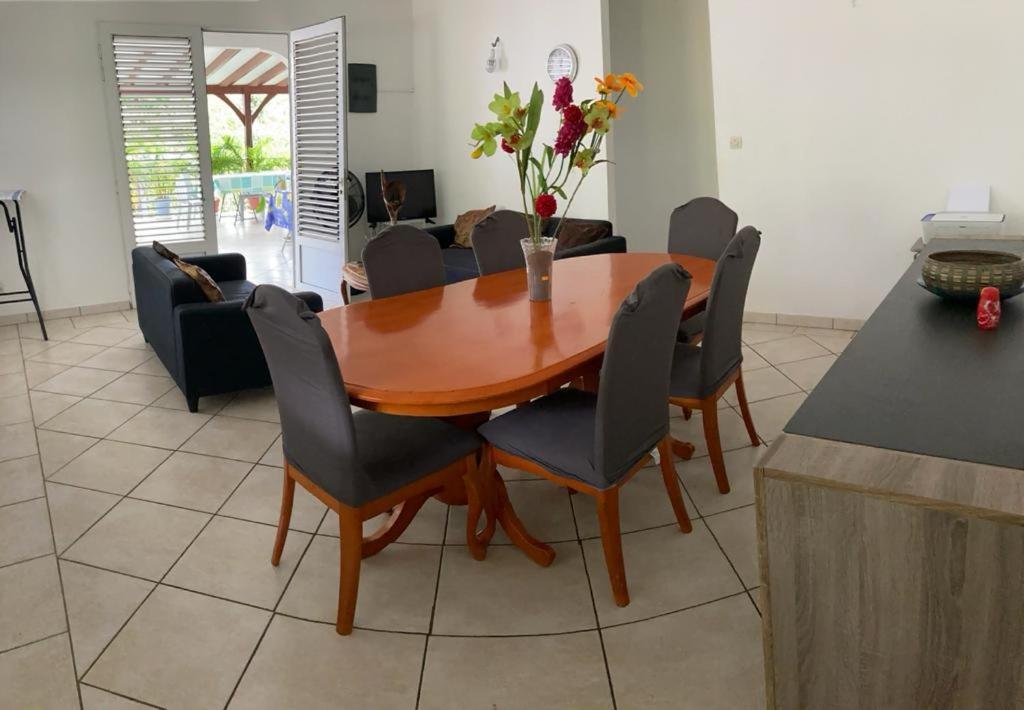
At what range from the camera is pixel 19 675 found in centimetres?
208

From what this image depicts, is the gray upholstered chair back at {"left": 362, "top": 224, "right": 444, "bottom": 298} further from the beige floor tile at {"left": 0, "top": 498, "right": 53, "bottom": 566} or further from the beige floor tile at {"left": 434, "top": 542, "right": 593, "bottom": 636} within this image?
the beige floor tile at {"left": 0, "top": 498, "right": 53, "bottom": 566}

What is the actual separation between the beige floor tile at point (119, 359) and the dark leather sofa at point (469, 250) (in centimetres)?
194

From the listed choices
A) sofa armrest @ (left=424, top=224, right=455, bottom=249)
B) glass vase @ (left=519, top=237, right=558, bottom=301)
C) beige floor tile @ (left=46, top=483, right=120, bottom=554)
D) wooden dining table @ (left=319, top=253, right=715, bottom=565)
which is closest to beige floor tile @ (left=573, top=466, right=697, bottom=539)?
wooden dining table @ (left=319, top=253, right=715, bottom=565)

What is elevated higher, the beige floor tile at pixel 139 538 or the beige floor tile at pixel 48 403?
the beige floor tile at pixel 48 403

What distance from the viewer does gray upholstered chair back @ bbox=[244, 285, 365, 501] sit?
1964mm

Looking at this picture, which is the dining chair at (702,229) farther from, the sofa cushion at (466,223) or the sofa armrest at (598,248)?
the sofa cushion at (466,223)

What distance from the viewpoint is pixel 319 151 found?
20.2 feet

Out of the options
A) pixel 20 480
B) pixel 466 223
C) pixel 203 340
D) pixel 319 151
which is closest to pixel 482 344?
pixel 203 340

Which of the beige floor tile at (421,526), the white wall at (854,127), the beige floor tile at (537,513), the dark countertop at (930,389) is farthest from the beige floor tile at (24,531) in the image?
the white wall at (854,127)

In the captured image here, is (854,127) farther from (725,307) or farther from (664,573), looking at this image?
(664,573)

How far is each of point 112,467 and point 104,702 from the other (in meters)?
1.57

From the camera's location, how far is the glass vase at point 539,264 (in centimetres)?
277

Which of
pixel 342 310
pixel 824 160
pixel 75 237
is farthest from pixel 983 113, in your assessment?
pixel 75 237

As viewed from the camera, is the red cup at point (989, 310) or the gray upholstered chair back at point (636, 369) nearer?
the red cup at point (989, 310)
